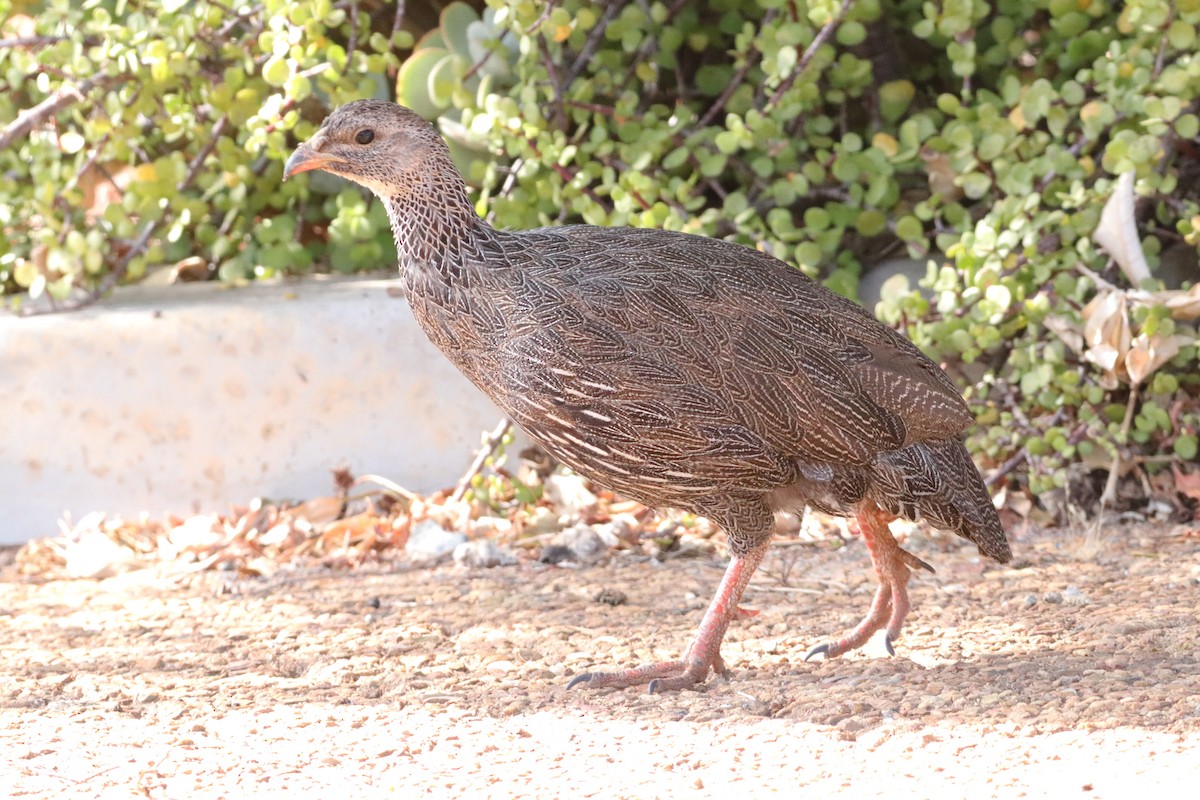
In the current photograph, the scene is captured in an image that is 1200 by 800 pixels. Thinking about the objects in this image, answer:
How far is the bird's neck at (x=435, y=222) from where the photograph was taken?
3.61 metres

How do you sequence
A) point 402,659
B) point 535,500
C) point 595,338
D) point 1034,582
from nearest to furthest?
point 595,338, point 402,659, point 1034,582, point 535,500

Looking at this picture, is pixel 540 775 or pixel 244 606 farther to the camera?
pixel 244 606

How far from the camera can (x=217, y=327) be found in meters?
5.42

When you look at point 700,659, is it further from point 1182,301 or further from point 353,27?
point 353,27

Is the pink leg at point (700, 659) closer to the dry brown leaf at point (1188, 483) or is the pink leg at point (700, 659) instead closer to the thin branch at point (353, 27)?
the dry brown leaf at point (1188, 483)

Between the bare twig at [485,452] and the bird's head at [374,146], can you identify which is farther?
the bare twig at [485,452]

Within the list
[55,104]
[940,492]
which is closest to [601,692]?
[940,492]

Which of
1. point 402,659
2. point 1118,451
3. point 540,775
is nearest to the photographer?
point 540,775

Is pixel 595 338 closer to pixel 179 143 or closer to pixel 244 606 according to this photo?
pixel 244 606

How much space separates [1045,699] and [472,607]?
176 centimetres

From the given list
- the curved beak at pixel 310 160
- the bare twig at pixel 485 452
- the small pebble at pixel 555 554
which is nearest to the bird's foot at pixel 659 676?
the small pebble at pixel 555 554

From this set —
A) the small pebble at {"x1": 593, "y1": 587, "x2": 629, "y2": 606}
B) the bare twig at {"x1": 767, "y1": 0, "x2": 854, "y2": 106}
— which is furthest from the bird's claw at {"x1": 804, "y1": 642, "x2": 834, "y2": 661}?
the bare twig at {"x1": 767, "y1": 0, "x2": 854, "y2": 106}

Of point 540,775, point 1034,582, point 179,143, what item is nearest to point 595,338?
point 540,775

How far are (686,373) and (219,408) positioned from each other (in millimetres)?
2571
